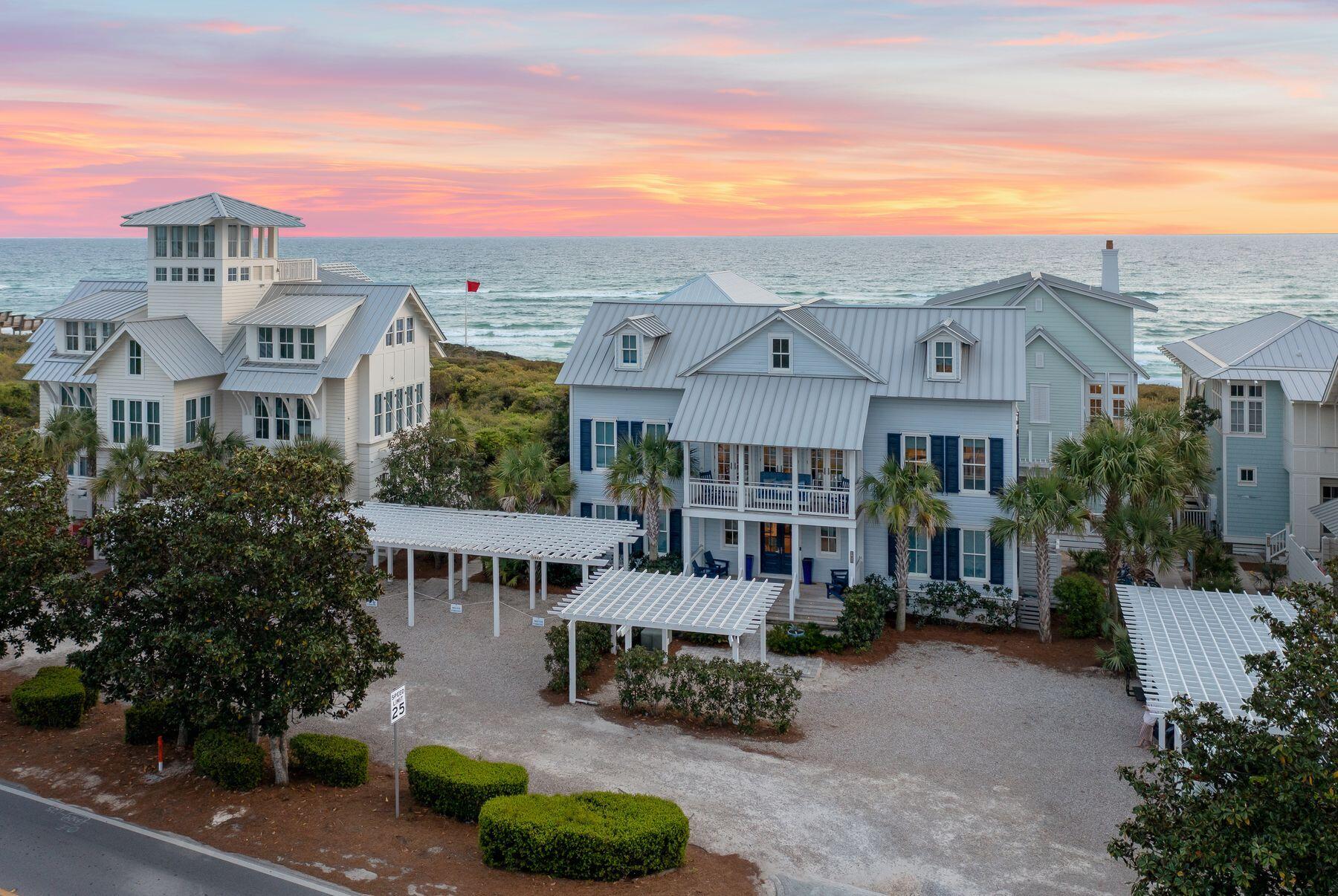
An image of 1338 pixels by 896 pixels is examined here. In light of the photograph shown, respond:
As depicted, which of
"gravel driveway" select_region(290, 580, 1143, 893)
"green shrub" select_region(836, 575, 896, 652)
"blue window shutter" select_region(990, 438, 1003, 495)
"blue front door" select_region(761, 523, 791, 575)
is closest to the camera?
"gravel driveway" select_region(290, 580, 1143, 893)

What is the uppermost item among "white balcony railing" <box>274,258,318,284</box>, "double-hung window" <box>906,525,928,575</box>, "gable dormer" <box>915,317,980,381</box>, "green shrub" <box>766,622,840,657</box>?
"white balcony railing" <box>274,258,318,284</box>

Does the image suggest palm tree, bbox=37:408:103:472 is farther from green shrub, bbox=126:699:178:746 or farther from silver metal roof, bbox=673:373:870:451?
silver metal roof, bbox=673:373:870:451

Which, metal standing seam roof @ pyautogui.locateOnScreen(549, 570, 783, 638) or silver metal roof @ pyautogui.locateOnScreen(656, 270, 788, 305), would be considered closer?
metal standing seam roof @ pyautogui.locateOnScreen(549, 570, 783, 638)

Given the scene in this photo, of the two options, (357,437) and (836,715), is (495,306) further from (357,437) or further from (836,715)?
(836,715)

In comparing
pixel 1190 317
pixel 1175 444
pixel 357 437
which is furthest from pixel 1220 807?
pixel 1190 317

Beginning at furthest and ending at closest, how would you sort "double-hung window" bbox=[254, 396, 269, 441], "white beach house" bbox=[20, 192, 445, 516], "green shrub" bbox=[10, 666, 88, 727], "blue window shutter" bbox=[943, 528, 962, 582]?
"double-hung window" bbox=[254, 396, 269, 441], "white beach house" bbox=[20, 192, 445, 516], "blue window shutter" bbox=[943, 528, 962, 582], "green shrub" bbox=[10, 666, 88, 727]

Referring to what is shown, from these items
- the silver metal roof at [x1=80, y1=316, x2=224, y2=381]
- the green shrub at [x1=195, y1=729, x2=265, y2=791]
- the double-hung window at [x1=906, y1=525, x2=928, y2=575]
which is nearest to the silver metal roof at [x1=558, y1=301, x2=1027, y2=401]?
the double-hung window at [x1=906, y1=525, x2=928, y2=575]

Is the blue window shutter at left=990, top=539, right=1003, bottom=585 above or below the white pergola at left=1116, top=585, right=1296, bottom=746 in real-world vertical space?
above

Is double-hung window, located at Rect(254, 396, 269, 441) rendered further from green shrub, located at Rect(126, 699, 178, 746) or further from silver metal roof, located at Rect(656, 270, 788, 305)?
green shrub, located at Rect(126, 699, 178, 746)
